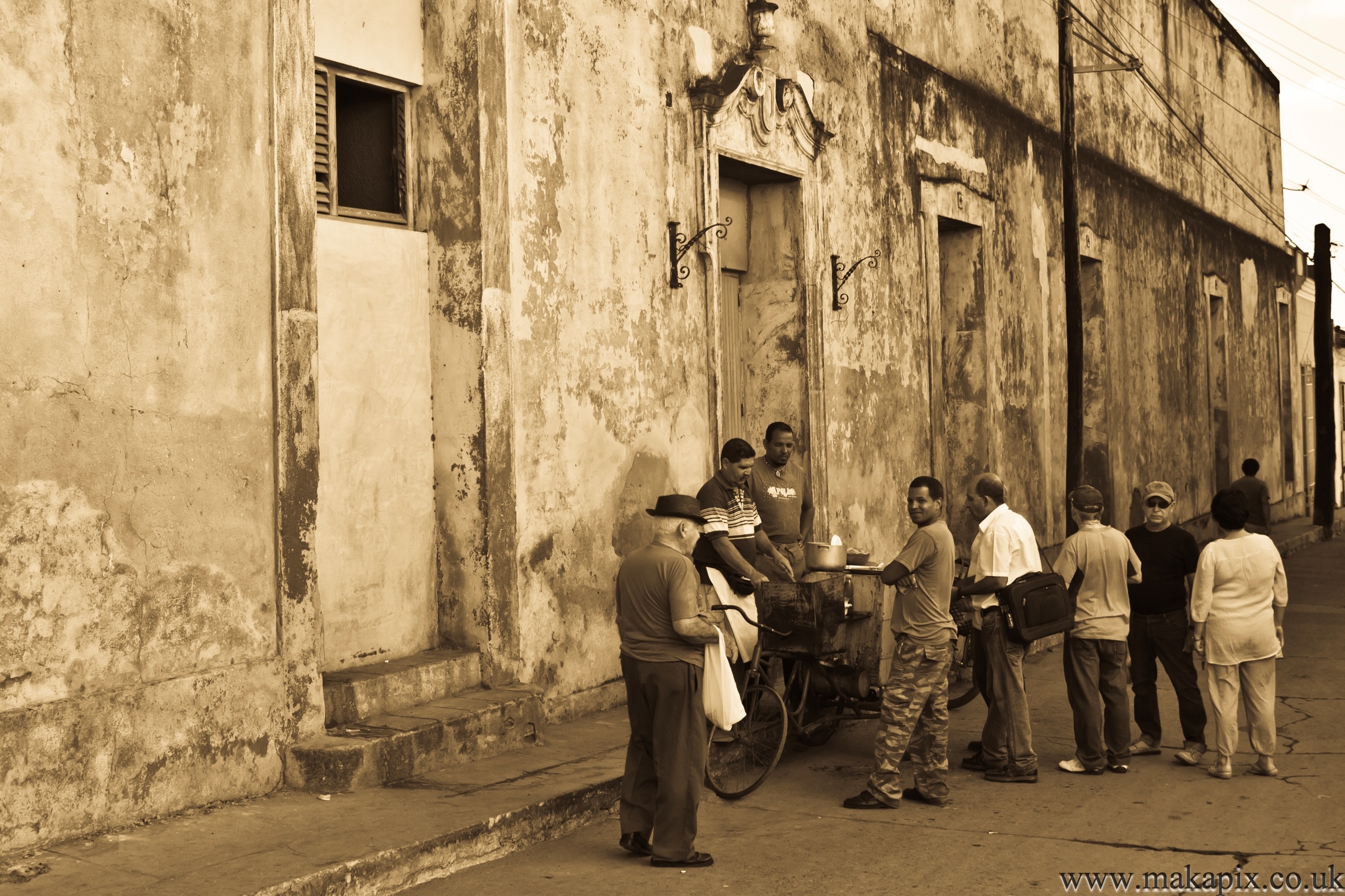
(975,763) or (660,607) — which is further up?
(660,607)

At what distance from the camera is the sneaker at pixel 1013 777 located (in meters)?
7.52

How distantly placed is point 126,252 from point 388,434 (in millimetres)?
2280

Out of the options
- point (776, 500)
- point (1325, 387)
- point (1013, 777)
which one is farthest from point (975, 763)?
point (1325, 387)

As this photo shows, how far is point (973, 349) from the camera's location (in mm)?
15125

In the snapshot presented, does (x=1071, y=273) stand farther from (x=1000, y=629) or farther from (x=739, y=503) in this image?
A: (x=1000, y=629)

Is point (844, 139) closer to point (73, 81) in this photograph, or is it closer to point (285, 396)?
point (285, 396)

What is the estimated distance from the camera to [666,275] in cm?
988

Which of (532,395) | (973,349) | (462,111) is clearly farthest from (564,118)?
(973,349)

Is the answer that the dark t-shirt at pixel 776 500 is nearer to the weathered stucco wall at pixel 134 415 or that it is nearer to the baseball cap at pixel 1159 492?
the baseball cap at pixel 1159 492

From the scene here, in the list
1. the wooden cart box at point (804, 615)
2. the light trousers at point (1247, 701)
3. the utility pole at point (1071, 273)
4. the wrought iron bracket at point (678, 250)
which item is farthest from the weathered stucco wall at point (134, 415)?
the utility pole at point (1071, 273)

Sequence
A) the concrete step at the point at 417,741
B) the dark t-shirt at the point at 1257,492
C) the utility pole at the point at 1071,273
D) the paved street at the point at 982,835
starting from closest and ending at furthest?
the paved street at the point at 982,835, the concrete step at the point at 417,741, the utility pole at the point at 1071,273, the dark t-shirt at the point at 1257,492

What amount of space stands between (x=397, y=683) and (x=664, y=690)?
7.13 feet

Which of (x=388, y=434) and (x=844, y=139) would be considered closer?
(x=388, y=434)

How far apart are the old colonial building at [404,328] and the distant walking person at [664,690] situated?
1.77 metres
